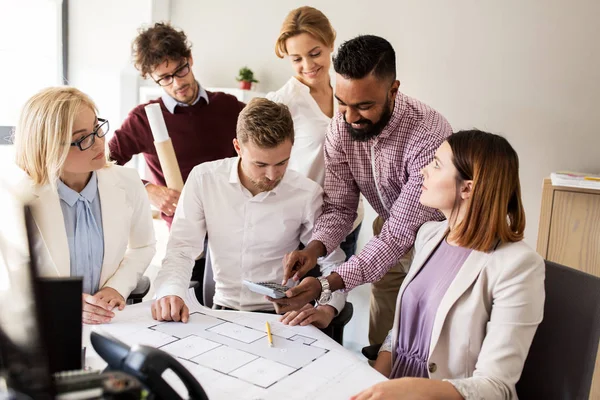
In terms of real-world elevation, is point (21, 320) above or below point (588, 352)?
above

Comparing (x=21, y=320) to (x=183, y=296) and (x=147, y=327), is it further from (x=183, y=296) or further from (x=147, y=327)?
(x=183, y=296)

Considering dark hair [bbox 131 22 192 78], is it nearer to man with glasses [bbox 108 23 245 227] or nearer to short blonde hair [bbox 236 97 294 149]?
man with glasses [bbox 108 23 245 227]

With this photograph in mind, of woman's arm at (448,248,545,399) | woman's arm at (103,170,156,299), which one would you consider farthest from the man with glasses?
woman's arm at (448,248,545,399)

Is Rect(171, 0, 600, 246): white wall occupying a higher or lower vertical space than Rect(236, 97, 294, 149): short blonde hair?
higher

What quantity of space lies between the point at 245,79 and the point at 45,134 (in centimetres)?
197

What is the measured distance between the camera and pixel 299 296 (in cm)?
171

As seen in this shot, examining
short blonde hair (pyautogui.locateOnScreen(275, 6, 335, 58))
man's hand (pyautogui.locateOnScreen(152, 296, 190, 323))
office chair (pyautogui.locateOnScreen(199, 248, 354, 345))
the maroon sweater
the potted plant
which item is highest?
short blonde hair (pyautogui.locateOnScreen(275, 6, 335, 58))

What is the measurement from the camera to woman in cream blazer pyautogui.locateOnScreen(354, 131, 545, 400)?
1.30 m

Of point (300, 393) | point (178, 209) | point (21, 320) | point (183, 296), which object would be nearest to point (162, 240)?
point (178, 209)

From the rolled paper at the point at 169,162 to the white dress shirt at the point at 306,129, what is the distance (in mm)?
479

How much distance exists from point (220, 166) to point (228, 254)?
33 cm

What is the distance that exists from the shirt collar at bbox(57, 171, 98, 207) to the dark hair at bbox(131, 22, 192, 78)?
2.45 ft

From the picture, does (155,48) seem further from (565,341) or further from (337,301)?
(565,341)

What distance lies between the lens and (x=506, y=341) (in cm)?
131
